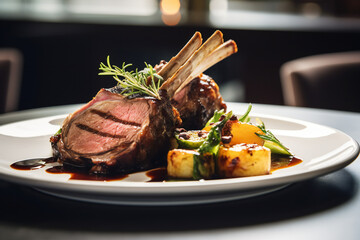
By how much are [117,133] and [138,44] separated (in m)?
3.98

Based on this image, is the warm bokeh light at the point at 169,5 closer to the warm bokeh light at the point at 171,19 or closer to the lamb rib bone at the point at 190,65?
the warm bokeh light at the point at 171,19

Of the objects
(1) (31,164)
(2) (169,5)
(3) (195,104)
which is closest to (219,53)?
(3) (195,104)

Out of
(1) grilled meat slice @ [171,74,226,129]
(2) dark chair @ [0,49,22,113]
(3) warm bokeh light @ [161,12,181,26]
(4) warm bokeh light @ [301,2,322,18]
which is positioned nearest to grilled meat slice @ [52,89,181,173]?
(1) grilled meat slice @ [171,74,226,129]

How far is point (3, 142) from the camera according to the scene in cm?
158

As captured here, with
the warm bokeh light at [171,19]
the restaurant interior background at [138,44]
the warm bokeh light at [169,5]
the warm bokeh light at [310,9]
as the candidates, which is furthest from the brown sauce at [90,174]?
the warm bokeh light at [310,9]

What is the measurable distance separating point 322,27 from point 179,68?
14.4 feet

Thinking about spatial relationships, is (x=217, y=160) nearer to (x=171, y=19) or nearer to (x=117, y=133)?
(x=117, y=133)

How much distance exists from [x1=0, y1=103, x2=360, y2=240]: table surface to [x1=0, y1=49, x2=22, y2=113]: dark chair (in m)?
2.06

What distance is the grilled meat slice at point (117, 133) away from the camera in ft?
4.58

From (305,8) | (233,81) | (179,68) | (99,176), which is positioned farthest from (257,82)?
(99,176)

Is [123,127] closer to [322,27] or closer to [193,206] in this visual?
[193,206]

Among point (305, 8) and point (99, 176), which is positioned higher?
point (305, 8)

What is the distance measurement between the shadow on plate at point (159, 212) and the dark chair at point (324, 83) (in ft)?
6.60

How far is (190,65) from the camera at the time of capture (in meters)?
1.59
